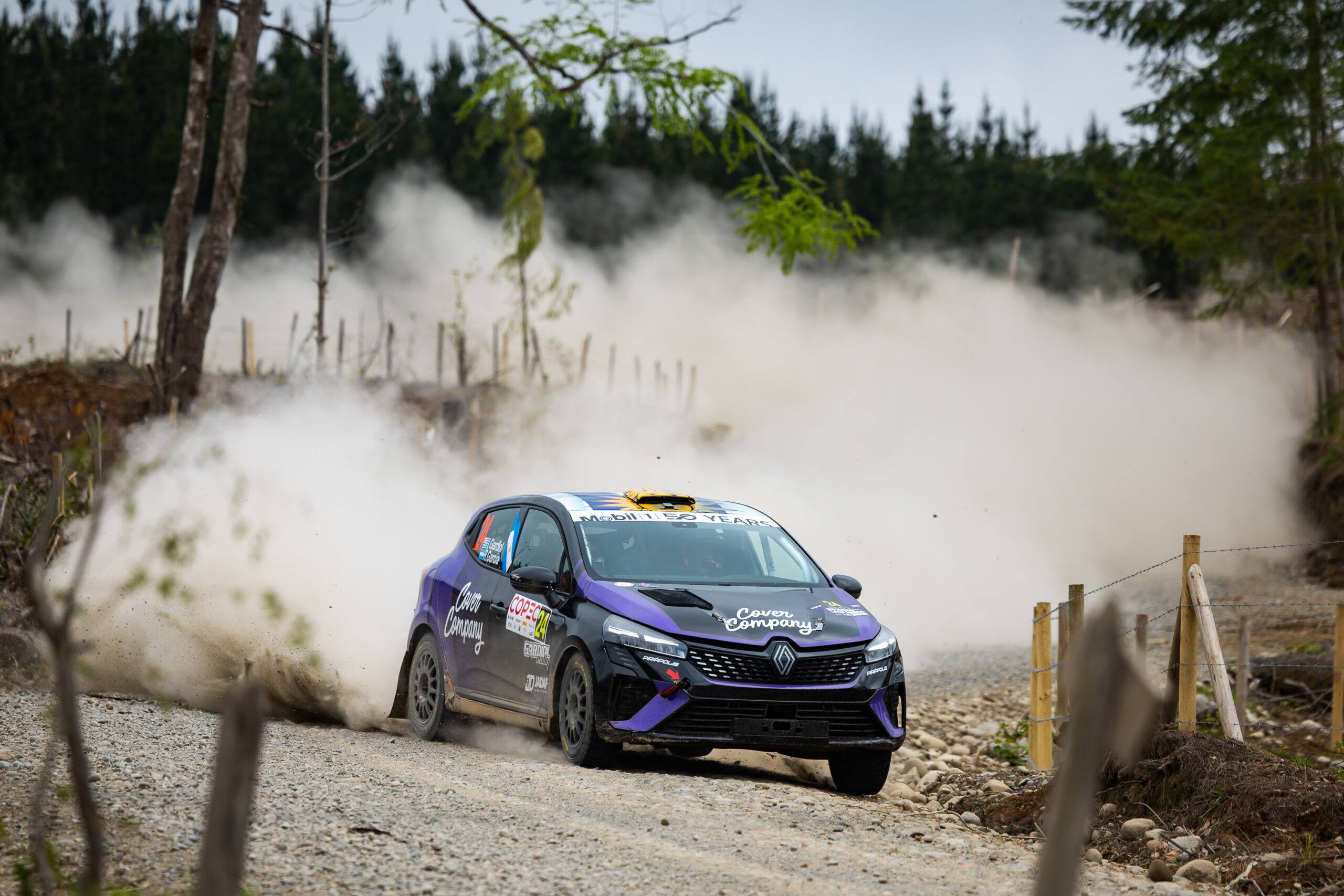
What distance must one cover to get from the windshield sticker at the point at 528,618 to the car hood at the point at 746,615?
344 millimetres

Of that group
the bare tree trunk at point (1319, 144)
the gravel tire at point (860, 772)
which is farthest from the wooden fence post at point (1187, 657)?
the bare tree trunk at point (1319, 144)

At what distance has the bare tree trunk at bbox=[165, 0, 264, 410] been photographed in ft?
55.2

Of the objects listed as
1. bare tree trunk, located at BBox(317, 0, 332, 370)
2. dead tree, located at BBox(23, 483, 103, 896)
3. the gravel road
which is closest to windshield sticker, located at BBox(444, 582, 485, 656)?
the gravel road

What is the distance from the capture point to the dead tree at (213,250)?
16812mm

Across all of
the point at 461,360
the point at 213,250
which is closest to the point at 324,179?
the point at 213,250

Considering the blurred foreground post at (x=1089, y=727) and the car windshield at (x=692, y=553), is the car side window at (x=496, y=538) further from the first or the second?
the blurred foreground post at (x=1089, y=727)

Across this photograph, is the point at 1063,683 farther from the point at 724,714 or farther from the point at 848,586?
the point at 724,714

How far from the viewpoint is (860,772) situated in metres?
7.80

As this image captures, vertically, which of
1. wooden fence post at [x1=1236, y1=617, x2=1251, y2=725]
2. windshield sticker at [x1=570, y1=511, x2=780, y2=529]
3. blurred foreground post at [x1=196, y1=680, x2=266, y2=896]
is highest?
blurred foreground post at [x1=196, y1=680, x2=266, y2=896]

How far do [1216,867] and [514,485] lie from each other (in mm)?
14274

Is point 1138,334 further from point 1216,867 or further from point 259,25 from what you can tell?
point 1216,867

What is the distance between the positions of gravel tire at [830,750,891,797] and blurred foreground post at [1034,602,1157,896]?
5609 millimetres

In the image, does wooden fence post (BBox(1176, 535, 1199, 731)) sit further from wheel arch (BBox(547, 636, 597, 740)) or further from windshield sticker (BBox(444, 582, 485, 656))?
windshield sticker (BBox(444, 582, 485, 656))

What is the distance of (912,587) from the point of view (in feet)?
68.5
